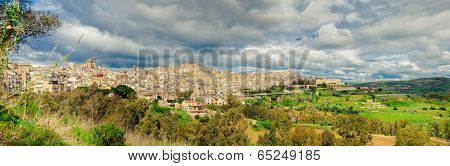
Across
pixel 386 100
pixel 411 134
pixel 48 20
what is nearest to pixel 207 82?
pixel 386 100

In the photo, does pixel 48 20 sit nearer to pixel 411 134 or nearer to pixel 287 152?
pixel 287 152

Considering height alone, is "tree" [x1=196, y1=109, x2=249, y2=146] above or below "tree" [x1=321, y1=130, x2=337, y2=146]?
above

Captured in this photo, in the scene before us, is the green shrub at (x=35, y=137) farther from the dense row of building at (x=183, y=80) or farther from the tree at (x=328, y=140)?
the tree at (x=328, y=140)

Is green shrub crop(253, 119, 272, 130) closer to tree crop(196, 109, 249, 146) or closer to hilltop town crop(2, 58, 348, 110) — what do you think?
tree crop(196, 109, 249, 146)

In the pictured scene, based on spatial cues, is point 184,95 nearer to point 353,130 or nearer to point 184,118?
point 184,118

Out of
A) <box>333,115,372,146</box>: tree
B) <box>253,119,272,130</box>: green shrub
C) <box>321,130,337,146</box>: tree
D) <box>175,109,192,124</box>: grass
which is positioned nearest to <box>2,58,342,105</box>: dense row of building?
<box>175,109,192,124</box>: grass

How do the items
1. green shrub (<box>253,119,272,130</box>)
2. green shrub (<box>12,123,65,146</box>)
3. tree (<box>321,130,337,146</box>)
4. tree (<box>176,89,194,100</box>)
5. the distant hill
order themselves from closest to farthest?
1. green shrub (<box>12,123,65,146</box>)
2. tree (<box>321,130,337,146</box>)
3. green shrub (<box>253,119,272,130</box>)
4. tree (<box>176,89,194,100</box>)
5. the distant hill
